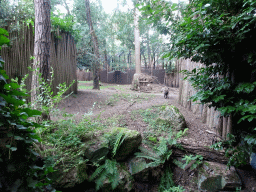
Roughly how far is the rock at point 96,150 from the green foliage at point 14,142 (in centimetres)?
150

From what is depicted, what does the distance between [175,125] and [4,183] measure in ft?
11.0

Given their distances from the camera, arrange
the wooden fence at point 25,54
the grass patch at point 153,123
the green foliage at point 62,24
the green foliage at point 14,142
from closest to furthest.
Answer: the green foliage at point 14,142, the grass patch at point 153,123, the wooden fence at point 25,54, the green foliage at point 62,24

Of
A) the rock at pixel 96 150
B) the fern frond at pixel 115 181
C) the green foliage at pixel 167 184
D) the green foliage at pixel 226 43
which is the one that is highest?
the green foliage at pixel 226 43

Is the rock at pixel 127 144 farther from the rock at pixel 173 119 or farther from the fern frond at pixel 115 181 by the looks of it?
the rock at pixel 173 119

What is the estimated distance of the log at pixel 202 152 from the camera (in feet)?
9.53

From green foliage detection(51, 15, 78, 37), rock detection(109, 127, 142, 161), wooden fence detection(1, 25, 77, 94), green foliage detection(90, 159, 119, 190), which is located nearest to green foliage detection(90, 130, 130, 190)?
green foliage detection(90, 159, 119, 190)

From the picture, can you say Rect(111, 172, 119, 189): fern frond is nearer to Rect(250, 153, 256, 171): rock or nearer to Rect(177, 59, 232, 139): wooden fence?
Rect(177, 59, 232, 139): wooden fence

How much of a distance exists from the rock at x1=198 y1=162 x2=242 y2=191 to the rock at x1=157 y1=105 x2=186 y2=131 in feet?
3.61

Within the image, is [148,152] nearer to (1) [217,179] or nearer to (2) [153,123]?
(2) [153,123]

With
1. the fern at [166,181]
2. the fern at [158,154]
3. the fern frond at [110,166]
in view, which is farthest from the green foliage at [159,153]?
the fern frond at [110,166]

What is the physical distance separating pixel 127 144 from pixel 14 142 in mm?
2071

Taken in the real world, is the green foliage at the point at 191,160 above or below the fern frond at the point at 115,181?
above

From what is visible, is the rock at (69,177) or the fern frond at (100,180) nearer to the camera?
the rock at (69,177)

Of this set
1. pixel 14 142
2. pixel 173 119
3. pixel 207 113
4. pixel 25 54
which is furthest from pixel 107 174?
pixel 25 54
